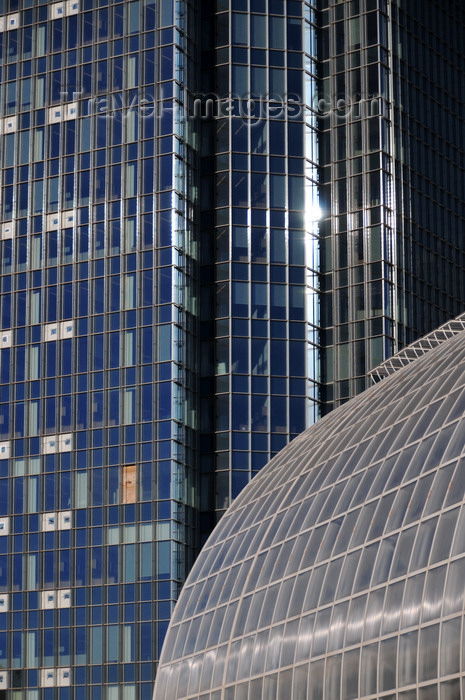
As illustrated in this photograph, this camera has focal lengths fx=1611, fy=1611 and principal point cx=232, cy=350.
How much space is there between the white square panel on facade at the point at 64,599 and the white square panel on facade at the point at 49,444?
11.1 m

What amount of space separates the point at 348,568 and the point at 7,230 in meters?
79.7

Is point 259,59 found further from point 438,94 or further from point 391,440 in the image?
point 391,440

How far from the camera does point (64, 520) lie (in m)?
123

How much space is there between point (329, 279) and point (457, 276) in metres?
12.9

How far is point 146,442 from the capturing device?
4774 inches

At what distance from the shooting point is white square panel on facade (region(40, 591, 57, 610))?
12150 cm

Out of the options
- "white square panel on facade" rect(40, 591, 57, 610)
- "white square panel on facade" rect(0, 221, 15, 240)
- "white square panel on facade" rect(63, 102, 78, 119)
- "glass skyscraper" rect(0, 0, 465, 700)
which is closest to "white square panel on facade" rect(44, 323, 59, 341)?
"glass skyscraper" rect(0, 0, 465, 700)

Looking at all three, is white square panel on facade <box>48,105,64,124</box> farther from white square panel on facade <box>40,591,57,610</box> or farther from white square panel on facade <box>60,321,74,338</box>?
white square panel on facade <box>40,591,57,610</box>

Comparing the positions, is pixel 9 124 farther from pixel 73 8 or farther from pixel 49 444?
pixel 49 444

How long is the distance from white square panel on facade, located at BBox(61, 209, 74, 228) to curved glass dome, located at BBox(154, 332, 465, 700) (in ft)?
177

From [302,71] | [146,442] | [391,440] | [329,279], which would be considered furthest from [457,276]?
[391,440]

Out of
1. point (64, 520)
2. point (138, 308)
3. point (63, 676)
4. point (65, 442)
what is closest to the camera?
point (63, 676)

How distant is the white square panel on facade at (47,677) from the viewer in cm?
12000

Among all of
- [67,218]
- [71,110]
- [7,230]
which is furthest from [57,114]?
[7,230]
